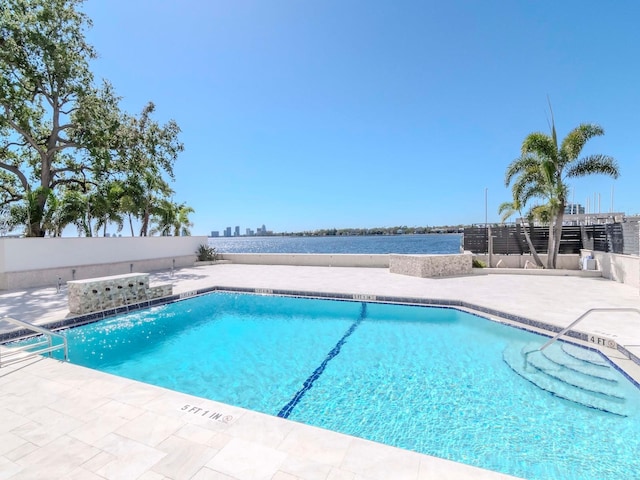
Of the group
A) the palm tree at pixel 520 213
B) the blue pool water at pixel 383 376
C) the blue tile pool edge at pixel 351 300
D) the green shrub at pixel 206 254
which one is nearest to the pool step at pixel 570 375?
the blue pool water at pixel 383 376

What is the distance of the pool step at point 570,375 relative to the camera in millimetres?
3815

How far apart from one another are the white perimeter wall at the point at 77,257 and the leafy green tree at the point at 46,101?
257cm

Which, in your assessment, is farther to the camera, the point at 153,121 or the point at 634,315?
the point at 153,121

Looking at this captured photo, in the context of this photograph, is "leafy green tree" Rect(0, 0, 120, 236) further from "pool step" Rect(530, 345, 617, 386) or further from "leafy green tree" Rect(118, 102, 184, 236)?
"pool step" Rect(530, 345, 617, 386)

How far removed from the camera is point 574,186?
11.5 metres

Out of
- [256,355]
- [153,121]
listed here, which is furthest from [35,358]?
[153,121]

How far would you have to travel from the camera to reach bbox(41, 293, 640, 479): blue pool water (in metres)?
3.11

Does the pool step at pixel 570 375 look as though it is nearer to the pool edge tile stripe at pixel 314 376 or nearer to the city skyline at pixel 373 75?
the pool edge tile stripe at pixel 314 376

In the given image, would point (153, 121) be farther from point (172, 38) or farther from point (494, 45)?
point (494, 45)

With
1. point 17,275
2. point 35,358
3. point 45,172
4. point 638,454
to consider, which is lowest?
point 638,454

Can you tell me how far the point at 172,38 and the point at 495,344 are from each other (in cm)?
1613

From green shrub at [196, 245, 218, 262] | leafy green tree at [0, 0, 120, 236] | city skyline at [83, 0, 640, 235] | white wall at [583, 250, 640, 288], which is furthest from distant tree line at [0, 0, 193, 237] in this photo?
white wall at [583, 250, 640, 288]

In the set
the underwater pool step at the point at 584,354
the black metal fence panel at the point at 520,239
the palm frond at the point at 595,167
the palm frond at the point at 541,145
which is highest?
the palm frond at the point at 541,145

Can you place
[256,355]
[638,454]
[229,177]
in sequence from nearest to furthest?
[638,454], [256,355], [229,177]
